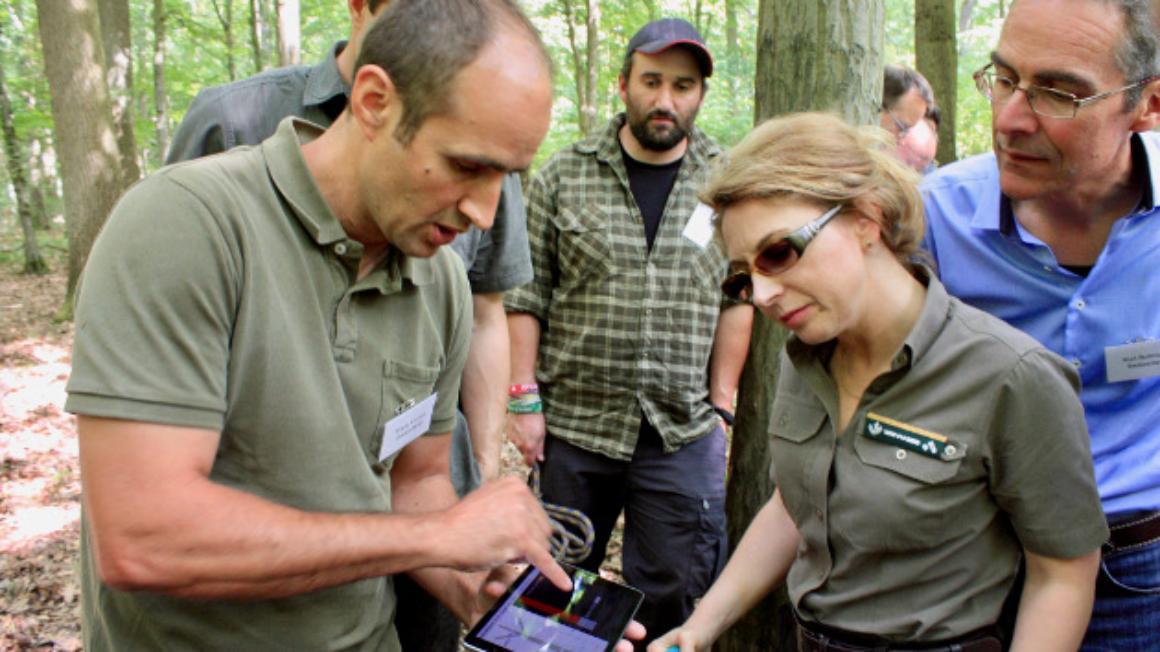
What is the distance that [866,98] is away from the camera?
2.61 meters

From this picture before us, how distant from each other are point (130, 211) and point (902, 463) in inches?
60.9

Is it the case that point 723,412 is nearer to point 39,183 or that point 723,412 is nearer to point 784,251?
point 784,251

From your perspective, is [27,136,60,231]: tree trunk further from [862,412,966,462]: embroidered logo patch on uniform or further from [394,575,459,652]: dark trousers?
[862,412,966,462]: embroidered logo patch on uniform

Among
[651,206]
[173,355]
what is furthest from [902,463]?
[651,206]

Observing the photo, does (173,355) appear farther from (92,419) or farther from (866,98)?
(866,98)

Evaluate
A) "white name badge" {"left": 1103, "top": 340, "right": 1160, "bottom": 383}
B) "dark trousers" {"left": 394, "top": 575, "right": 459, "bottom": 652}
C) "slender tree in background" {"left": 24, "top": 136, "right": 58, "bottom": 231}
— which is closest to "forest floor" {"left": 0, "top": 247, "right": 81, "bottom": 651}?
"dark trousers" {"left": 394, "top": 575, "right": 459, "bottom": 652}

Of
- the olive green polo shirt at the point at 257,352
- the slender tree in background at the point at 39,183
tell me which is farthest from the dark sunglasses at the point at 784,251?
the slender tree in background at the point at 39,183

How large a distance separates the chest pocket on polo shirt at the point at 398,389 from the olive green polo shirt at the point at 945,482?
35.6 inches

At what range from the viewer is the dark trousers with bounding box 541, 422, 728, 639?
3441 millimetres

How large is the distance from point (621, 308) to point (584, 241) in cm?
33

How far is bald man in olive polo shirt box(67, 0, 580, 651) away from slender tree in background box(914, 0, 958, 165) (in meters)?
6.13

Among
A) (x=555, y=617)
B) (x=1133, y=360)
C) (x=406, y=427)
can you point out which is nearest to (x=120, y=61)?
(x=406, y=427)

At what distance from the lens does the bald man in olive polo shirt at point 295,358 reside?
1.26 meters

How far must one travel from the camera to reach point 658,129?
3537 millimetres
